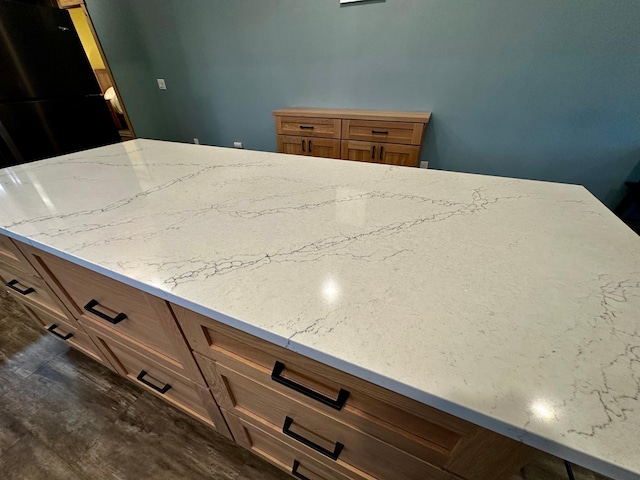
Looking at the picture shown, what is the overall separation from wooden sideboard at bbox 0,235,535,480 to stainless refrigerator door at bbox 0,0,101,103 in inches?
78.0

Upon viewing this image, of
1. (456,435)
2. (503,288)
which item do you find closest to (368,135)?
(503,288)

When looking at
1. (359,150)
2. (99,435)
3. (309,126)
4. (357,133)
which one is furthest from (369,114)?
(99,435)

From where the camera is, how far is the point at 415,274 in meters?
0.50

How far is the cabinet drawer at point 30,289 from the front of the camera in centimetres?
98

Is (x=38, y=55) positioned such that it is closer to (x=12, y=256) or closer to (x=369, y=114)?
(x=12, y=256)

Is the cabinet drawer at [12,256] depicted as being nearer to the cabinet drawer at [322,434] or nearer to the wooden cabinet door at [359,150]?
the cabinet drawer at [322,434]

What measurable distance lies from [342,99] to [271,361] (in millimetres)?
2559

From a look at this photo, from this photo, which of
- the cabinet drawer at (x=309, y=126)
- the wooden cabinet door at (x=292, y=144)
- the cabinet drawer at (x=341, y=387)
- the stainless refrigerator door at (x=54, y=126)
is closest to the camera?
the cabinet drawer at (x=341, y=387)

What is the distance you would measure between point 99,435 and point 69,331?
45 cm

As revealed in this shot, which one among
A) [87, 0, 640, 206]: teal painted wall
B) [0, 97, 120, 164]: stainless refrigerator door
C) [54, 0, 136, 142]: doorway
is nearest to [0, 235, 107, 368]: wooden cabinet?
[0, 97, 120, 164]: stainless refrigerator door

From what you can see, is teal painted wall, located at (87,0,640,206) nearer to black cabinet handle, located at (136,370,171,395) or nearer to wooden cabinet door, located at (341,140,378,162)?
wooden cabinet door, located at (341,140,378,162)

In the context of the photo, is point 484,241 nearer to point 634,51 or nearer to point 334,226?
point 334,226

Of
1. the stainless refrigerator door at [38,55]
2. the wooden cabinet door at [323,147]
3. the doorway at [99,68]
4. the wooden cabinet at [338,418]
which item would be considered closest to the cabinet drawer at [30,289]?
the wooden cabinet at [338,418]

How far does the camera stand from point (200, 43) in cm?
284
